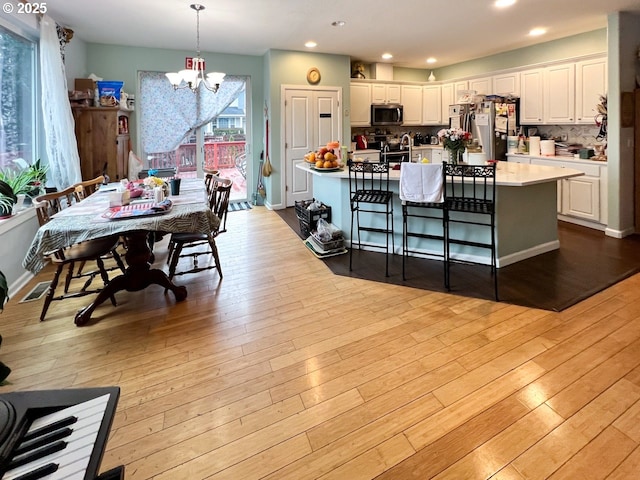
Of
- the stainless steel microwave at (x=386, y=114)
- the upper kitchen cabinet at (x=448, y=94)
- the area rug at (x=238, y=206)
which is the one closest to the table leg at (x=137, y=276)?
the area rug at (x=238, y=206)

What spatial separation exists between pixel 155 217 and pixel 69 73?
12.3 ft

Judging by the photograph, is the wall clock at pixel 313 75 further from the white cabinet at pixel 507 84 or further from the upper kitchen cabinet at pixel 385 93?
the white cabinet at pixel 507 84

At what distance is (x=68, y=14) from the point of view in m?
4.53

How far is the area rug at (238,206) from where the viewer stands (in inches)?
276

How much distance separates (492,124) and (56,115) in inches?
231

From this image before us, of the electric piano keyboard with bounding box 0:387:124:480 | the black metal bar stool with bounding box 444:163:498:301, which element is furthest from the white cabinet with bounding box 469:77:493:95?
the electric piano keyboard with bounding box 0:387:124:480

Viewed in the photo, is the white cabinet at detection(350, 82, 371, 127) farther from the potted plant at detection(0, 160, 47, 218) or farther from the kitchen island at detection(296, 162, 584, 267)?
the potted plant at detection(0, 160, 47, 218)

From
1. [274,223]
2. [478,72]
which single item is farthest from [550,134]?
[274,223]

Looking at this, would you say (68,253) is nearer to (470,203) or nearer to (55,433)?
(55,433)

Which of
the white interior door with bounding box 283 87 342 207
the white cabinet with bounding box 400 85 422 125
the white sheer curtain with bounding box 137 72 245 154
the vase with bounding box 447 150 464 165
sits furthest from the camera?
the white cabinet with bounding box 400 85 422 125

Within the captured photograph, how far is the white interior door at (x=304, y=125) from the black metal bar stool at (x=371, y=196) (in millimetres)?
2653

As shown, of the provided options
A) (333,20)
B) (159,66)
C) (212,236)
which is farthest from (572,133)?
(159,66)

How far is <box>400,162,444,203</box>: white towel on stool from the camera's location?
11.5 ft

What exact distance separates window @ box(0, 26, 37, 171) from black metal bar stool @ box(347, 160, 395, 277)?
3.42 meters
